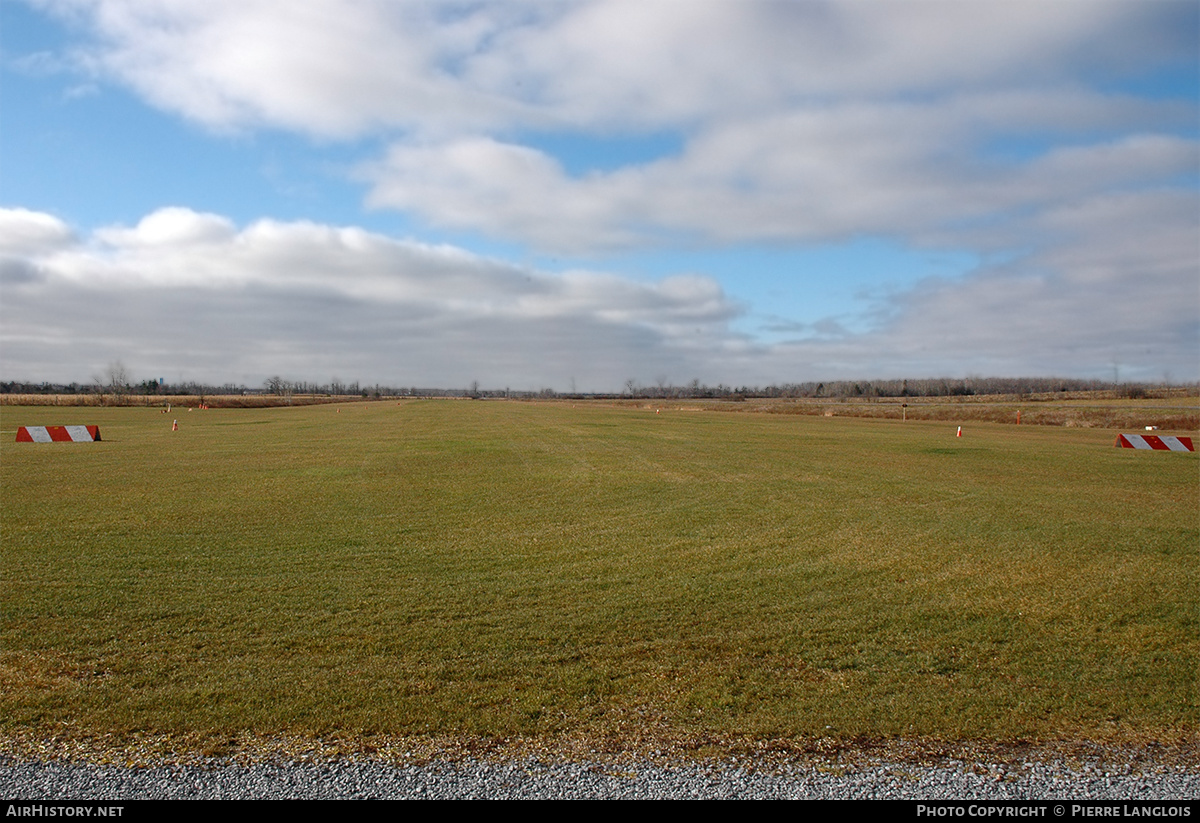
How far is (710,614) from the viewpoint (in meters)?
6.94

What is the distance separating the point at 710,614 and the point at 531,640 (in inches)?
72.9

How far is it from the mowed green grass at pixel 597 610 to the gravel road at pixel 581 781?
427mm

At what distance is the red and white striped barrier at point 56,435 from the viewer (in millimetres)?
25350

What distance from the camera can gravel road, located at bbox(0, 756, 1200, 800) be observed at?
3.74m

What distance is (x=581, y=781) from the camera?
388 centimetres

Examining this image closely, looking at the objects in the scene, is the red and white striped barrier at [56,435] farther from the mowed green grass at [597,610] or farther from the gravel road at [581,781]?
the gravel road at [581,781]

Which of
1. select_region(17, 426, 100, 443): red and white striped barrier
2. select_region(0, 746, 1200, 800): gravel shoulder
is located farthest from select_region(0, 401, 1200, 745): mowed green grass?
select_region(17, 426, 100, 443): red and white striped barrier

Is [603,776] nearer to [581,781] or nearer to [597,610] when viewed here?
[581,781]

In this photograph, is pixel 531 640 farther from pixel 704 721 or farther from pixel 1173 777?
pixel 1173 777

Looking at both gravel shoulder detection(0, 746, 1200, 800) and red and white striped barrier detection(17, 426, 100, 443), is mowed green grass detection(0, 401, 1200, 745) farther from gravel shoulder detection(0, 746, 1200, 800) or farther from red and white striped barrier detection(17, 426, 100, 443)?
red and white striped barrier detection(17, 426, 100, 443)

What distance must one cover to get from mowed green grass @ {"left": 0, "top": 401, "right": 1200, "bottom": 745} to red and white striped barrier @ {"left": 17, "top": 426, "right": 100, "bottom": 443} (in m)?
12.0

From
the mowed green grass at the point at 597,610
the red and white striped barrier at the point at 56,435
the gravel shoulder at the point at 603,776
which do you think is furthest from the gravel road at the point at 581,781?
the red and white striped barrier at the point at 56,435

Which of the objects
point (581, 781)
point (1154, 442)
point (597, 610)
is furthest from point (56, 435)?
point (1154, 442)
